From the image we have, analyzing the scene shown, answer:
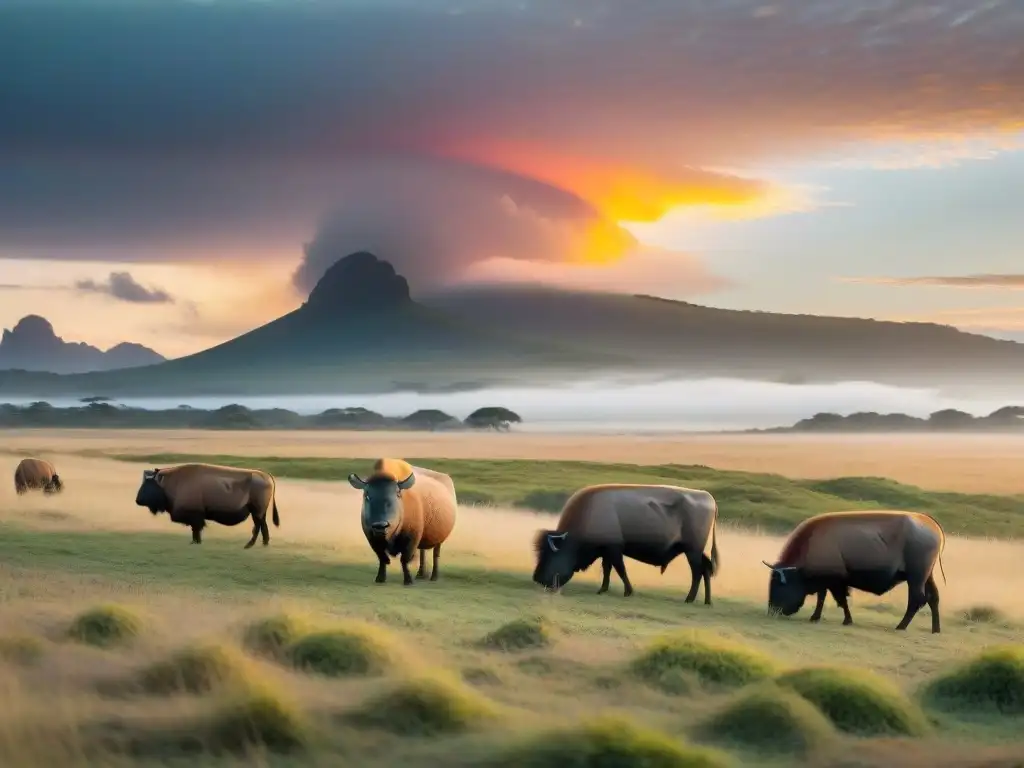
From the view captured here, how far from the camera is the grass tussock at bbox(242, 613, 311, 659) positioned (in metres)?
14.8

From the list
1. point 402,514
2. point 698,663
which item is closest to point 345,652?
point 698,663

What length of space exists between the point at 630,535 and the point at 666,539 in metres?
0.70

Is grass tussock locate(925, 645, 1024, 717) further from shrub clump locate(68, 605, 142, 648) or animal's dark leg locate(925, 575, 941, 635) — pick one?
shrub clump locate(68, 605, 142, 648)

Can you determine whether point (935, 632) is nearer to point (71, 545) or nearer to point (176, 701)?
point (176, 701)

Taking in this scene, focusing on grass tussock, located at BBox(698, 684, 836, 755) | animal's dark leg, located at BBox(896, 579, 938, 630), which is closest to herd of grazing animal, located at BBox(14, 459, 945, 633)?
animal's dark leg, located at BBox(896, 579, 938, 630)

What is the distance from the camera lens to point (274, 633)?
15.2m

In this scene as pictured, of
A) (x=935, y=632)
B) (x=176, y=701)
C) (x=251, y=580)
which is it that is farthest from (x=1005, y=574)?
(x=176, y=701)

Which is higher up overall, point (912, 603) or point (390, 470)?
point (390, 470)

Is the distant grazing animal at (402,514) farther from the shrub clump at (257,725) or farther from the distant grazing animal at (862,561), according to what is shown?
the shrub clump at (257,725)

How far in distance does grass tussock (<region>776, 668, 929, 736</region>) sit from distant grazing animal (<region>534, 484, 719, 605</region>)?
34.0ft

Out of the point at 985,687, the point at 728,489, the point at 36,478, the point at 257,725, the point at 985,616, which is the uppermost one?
the point at 728,489

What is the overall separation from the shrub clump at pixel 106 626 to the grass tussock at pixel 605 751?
6.58 metres

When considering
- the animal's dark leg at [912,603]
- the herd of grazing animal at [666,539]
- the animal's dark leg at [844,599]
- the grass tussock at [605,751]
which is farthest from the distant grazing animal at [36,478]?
the grass tussock at [605,751]

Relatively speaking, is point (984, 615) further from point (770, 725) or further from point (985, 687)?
point (770, 725)
